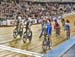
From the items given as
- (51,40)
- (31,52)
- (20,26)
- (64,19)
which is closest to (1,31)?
(20,26)

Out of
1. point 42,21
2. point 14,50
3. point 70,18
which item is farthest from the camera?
point 70,18

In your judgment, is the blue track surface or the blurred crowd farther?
the blurred crowd

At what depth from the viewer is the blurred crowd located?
197 inches

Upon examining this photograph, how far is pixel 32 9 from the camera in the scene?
529 centimetres

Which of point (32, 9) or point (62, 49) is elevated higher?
point (32, 9)

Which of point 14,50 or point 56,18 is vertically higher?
point 56,18

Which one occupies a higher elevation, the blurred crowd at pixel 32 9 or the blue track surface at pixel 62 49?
the blurred crowd at pixel 32 9

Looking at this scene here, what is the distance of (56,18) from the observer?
18.2ft

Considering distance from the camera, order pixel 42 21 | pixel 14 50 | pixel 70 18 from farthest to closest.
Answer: pixel 70 18 < pixel 42 21 < pixel 14 50

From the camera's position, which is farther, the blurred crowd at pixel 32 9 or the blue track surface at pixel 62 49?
the blurred crowd at pixel 32 9

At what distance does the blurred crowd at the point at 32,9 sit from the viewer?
16.4 ft

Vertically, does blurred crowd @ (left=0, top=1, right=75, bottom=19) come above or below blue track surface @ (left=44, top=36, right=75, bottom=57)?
above

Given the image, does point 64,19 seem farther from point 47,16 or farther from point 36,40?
point 36,40

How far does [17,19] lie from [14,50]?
0.63 metres
